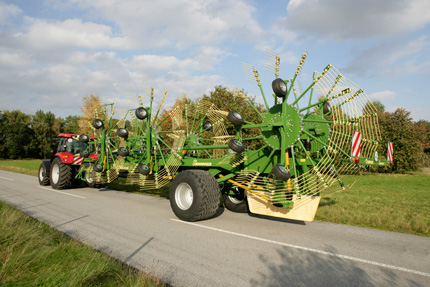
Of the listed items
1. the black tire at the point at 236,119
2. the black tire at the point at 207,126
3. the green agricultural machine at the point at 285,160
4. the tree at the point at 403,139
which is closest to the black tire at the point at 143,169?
the green agricultural machine at the point at 285,160

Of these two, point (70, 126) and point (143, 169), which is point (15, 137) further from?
point (143, 169)

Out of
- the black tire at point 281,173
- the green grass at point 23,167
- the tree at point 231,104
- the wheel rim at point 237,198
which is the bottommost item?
the green grass at point 23,167

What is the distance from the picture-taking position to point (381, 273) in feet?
11.9

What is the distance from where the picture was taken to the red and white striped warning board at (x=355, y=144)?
16.9 feet

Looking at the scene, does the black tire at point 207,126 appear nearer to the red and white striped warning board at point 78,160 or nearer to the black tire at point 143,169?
the black tire at point 143,169

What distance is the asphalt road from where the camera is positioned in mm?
3533

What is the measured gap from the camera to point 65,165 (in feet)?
36.7

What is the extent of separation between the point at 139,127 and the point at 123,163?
1.39 m

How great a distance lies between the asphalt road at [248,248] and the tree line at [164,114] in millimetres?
5510

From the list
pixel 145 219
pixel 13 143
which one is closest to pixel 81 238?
pixel 145 219

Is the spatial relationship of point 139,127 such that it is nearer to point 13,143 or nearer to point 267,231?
point 267,231

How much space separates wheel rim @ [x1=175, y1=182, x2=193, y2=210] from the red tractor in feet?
17.4

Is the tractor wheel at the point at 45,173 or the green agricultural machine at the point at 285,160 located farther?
the tractor wheel at the point at 45,173

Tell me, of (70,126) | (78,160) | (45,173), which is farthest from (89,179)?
(70,126)
